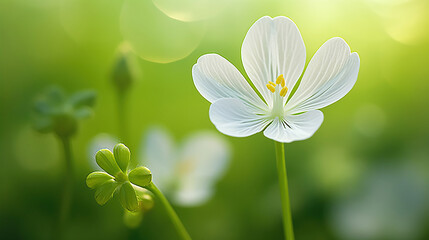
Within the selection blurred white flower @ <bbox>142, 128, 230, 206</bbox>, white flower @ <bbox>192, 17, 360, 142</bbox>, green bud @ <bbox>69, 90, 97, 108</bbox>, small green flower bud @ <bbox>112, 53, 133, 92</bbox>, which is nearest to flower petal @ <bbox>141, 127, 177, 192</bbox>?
blurred white flower @ <bbox>142, 128, 230, 206</bbox>

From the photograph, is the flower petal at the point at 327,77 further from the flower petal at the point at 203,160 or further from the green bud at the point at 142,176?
the flower petal at the point at 203,160

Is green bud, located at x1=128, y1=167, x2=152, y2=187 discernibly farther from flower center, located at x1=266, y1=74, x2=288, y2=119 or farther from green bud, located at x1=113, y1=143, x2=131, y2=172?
flower center, located at x1=266, y1=74, x2=288, y2=119

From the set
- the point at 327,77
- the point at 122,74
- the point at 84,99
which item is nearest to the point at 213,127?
the point at 122,74

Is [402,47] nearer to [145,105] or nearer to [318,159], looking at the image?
[318,159]

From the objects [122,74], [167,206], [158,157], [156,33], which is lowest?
[167,206]

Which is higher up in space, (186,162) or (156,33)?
(156,33)

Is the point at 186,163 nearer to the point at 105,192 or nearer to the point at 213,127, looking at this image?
the point at 213,127

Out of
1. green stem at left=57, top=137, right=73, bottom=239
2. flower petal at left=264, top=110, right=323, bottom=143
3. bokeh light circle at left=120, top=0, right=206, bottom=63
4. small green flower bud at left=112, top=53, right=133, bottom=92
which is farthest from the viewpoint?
bokeh light circle at left=120, top=0, right=206, bottom=63
